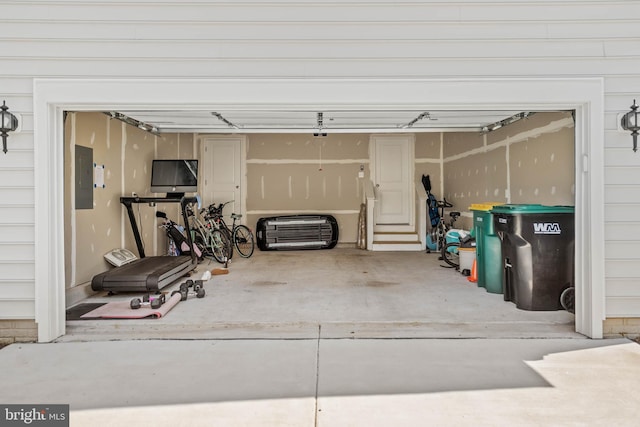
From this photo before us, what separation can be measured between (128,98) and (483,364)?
3218mm

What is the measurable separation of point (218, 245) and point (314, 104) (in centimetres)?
437

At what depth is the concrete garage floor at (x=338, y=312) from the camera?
11.2 ft

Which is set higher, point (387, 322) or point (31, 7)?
point (31, 7)

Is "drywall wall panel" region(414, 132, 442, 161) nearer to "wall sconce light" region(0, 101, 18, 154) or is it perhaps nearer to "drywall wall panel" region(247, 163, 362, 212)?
"drywall wall panel" region(247, 163, 362, 212)

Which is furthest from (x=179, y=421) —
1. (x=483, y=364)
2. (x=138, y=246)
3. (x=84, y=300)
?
(x=138, y=246)

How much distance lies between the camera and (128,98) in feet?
10.8

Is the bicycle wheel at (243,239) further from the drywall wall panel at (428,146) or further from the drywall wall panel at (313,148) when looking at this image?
the drywall wall panel at (428,146)

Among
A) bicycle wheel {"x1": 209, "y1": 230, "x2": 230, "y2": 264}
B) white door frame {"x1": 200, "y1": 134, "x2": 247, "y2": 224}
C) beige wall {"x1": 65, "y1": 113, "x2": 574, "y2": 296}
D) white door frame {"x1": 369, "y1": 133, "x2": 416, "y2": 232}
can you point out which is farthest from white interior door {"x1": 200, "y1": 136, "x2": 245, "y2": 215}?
white door frame {"x1": 369, "y1": 133, "x2": 416, "y2": 232}

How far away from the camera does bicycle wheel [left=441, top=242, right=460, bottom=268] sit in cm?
625

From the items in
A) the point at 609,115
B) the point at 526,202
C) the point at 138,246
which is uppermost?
the point at 609,115

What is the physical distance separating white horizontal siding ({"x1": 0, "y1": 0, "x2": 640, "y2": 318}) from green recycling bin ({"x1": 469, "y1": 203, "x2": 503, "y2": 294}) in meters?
1.37

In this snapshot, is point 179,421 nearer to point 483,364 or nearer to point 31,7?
point 483,364

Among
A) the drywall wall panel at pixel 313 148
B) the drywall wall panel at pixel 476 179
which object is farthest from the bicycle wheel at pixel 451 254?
the drywall wall panel at pixel 313 148

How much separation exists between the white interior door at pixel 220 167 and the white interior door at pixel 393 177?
10.2 feet
